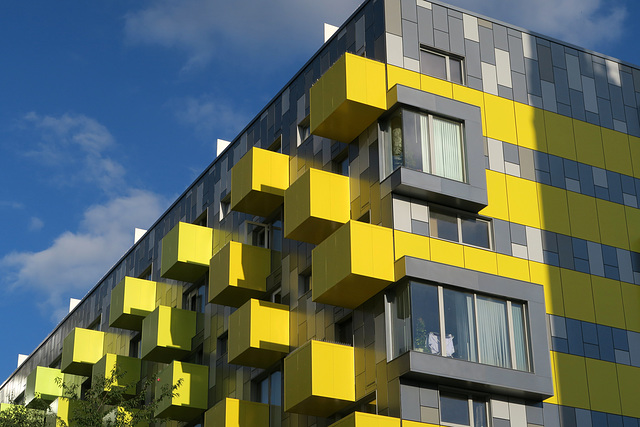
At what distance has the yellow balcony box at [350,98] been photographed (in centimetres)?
3609

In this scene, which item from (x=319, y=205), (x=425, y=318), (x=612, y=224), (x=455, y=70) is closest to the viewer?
(x=425, y=318)

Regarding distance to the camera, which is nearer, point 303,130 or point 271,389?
point 271,389

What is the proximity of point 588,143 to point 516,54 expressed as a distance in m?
4.18

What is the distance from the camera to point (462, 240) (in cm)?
3550

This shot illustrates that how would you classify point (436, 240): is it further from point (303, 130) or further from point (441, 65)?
point (303, 130)

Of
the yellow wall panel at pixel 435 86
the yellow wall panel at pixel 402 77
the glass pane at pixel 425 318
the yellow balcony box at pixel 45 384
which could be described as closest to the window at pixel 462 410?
the glass pane at pixel 425 318

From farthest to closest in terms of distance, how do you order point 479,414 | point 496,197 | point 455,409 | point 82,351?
point 82,351 → point 496,197 → point 479,414 → point 455,409

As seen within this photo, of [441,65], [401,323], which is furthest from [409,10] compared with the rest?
[401,323]

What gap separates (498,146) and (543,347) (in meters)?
7.31

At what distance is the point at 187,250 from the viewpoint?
48.1 meters

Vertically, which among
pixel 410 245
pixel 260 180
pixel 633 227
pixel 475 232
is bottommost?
pixel 410 245

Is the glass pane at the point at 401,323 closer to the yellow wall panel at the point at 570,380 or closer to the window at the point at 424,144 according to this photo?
the window at the point at 424,144

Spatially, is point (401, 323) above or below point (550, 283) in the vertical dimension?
below

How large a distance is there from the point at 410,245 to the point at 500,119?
674 cm
